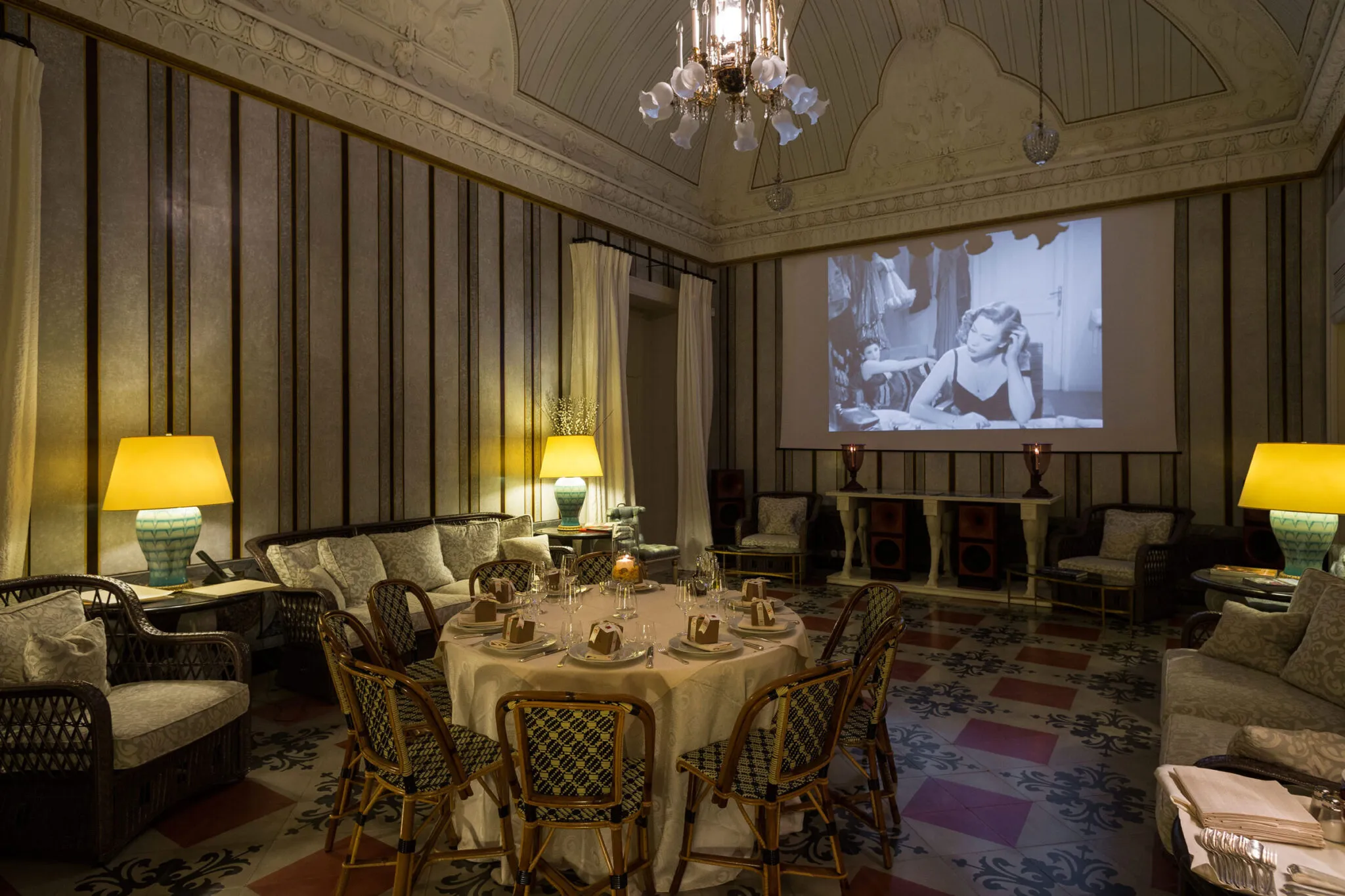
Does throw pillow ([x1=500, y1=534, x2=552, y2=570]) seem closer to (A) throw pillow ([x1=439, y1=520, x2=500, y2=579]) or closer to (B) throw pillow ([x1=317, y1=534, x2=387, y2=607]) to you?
(A) throw pillow ([x1=439, y1=520, x2=500, y2=579])

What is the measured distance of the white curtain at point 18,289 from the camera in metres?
3.51

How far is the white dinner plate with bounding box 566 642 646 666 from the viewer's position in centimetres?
248

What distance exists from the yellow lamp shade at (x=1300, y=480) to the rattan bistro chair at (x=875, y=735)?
2.48 metres

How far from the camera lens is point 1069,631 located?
5.82 metres

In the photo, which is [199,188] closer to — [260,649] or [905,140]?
[260,649]

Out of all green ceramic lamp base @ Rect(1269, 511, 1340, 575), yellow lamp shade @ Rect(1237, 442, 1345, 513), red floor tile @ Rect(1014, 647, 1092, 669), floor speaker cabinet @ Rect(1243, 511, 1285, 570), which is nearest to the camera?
yellow lamp shade @ Rect(1237, 442, 1345, 513)

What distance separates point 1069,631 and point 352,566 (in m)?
5.11

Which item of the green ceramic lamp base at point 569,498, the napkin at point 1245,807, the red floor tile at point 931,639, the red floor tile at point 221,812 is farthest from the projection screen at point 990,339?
the red floor tile at point 221,812

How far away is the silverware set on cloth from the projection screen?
237 inches

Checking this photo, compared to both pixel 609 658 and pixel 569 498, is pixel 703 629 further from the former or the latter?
pixel 569 498

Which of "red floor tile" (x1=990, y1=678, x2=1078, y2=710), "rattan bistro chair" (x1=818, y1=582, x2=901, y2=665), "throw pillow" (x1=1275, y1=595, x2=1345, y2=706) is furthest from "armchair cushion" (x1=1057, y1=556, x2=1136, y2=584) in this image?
"rattan bistro chair" (x1=818, y1=582, x2=901, y2=665)

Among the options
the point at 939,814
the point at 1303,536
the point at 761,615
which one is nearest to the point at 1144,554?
the point at 1303,536

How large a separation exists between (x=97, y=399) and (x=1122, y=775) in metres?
5.18

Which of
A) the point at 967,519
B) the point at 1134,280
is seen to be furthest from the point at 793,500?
the point at 1134,280
